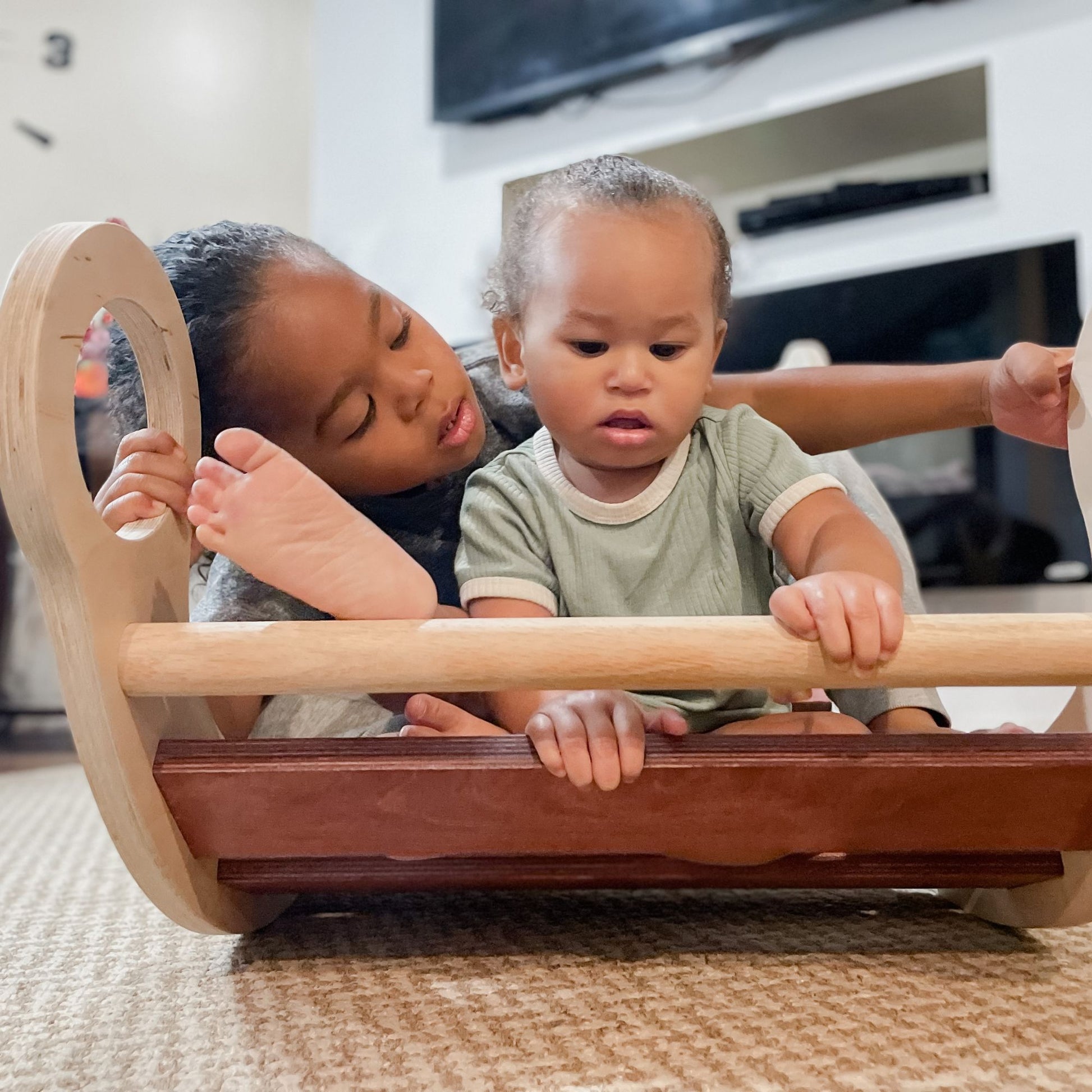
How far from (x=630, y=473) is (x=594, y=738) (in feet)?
0.66

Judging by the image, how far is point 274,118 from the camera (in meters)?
1.58

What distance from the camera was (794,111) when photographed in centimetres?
207

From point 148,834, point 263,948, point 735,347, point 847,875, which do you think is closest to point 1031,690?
point 735,347

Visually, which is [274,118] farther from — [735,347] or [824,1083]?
[824,1083]

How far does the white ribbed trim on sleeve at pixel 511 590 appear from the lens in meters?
0.62

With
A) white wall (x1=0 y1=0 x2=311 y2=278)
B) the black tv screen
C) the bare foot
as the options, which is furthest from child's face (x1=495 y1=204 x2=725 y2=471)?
the black tv screen

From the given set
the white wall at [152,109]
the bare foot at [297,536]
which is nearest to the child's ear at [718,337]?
the bare foot at [297,536]

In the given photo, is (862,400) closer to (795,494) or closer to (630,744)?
(795,494)

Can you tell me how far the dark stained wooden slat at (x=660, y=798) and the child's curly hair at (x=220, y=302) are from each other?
213mm

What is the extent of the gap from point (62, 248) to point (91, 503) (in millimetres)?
116

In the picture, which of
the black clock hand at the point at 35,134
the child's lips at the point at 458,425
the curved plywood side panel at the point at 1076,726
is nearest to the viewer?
the curved plywood side panel at the point at 1076,726

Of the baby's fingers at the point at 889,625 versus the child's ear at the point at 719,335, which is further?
the child's ear at the point at 719,335

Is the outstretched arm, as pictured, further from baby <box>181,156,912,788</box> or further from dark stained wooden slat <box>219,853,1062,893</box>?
dark stained wooden slat <box>219,853,1062,893</box>

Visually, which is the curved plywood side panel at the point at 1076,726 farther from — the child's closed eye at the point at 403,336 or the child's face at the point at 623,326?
the child's closed eye at the point at 403,336
